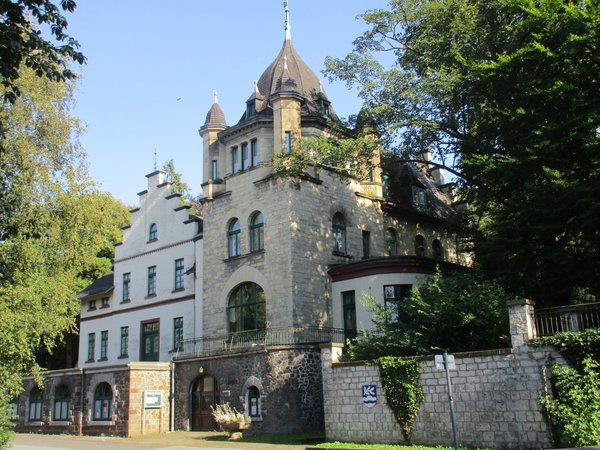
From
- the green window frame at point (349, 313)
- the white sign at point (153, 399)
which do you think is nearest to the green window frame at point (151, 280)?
the white sign at point (153, 399)

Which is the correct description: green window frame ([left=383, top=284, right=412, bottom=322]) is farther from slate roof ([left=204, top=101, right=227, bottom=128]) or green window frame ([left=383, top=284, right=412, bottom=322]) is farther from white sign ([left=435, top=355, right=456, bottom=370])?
slate roof ([left=204, top=101, right=227, bottom=128])

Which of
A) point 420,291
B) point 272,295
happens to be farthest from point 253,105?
point 420,291

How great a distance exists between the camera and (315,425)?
2538 cm

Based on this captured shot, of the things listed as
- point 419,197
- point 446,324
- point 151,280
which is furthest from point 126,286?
point 446,324

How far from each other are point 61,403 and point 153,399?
6932 mm

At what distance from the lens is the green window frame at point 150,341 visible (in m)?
35.2

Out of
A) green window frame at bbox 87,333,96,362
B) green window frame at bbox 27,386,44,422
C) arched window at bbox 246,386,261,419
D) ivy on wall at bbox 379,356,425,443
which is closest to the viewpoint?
ivy on wall at bbox 379,356,425,443

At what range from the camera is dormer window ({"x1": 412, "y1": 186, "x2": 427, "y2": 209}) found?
37.0m

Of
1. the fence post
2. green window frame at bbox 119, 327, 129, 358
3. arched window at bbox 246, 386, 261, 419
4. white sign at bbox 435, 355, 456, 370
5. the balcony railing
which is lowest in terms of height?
arched window at bbox 246, 386, 261, 419

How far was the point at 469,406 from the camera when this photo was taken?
18562 mm

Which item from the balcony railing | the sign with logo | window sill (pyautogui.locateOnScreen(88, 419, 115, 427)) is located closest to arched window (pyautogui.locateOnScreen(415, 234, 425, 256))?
the balcony railing

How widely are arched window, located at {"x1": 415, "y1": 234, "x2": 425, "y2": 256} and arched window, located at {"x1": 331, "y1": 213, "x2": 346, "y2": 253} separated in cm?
629

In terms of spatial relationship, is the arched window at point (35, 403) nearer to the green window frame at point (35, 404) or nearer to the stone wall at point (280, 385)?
the green window frame at point (35, 404)

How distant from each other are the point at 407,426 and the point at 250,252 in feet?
41.7
